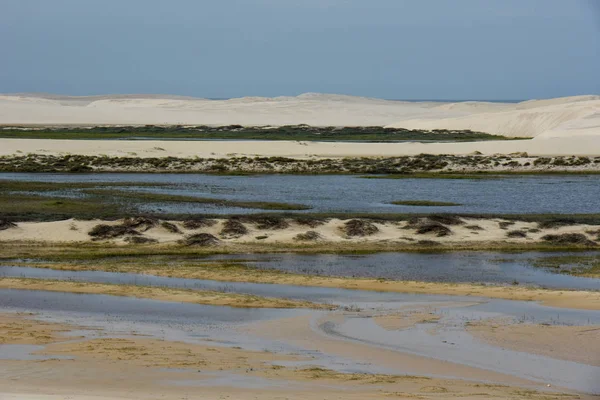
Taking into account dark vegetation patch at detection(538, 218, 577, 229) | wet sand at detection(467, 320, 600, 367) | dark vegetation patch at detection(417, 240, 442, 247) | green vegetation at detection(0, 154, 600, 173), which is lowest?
wet sand at detection(467, 320, 600, 367)

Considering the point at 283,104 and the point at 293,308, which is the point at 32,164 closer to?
the point at 293,308

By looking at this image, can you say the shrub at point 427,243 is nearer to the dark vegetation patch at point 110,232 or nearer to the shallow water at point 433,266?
the shallow water at point 433,266

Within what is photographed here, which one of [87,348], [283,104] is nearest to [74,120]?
[283,104]

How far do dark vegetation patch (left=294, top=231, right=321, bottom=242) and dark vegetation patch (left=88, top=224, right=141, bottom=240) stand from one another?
3.84 meters

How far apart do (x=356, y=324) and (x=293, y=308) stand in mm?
1499

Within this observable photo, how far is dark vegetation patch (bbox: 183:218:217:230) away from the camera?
21.5 m

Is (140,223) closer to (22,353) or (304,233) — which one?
(304,233)

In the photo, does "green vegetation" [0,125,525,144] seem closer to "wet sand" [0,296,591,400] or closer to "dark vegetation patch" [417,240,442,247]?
"dark vegetation patch" [417,240,442,247]

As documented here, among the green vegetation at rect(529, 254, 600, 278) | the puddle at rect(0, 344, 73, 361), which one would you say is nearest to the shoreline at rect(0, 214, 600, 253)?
the green vegetation at rect(529, 254, 600, 278)

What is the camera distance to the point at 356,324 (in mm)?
12445

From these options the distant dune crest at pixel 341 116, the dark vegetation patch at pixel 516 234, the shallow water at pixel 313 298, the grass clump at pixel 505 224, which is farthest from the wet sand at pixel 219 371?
the distant dune crest at pixel 341 116

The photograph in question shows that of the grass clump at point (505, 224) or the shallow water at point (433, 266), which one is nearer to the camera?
the shallow water at point (433, 266)

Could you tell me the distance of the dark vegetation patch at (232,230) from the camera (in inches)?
836

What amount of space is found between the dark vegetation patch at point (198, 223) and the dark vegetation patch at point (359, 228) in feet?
10.9
